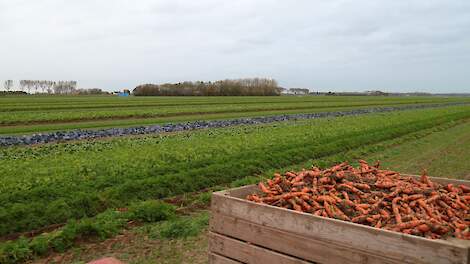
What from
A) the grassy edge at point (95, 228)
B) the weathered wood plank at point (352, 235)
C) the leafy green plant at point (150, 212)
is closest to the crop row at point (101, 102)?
the grassy edge at point (95, 228)

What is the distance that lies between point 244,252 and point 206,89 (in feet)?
333

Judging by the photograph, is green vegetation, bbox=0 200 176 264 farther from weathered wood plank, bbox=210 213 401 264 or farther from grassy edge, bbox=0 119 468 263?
weathered wood plank, bbox=210 213 401 264

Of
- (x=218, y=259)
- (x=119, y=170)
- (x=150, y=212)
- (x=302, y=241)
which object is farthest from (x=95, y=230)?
(x=302, y=241)

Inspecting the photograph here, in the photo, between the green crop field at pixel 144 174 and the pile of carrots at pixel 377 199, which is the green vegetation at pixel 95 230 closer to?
the green crop field at pixel 144 174

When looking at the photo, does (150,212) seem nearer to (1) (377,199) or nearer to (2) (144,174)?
(2) (144,174)

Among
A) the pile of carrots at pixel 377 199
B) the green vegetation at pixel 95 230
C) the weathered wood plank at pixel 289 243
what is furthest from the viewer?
the green vegetation at pixel 95 230

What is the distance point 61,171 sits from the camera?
36.4 ft

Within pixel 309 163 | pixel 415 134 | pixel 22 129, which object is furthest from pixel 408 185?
pixel 22 129

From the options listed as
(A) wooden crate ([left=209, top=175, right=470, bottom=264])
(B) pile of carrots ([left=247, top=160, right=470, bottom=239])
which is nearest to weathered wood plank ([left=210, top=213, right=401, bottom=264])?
(A) wooden crate ([left=209, top=175, right=470, bottom=264])

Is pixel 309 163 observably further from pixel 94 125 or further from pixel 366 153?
pixel 94 125

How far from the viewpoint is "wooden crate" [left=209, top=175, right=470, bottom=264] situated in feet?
10.1

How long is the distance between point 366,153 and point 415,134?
8.68m

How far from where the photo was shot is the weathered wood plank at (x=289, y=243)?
3.35m

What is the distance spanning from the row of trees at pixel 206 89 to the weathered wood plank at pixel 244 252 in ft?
328
